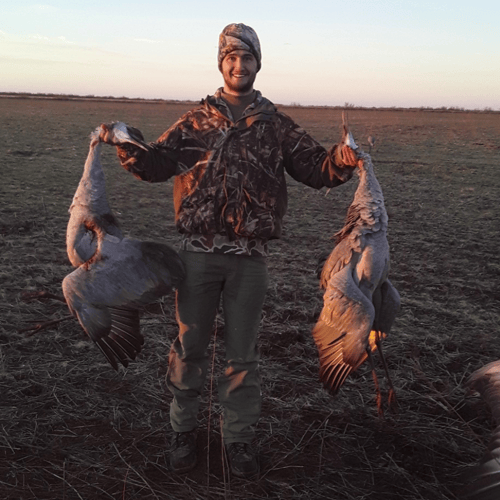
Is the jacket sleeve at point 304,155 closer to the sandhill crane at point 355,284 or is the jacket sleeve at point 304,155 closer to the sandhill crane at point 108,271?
the sandhill crane at point 355,284

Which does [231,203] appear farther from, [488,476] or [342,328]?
[488,476]

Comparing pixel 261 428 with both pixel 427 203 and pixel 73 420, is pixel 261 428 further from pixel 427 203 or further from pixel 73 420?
pixel 427 203

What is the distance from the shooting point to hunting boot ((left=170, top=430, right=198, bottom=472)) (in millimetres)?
3309

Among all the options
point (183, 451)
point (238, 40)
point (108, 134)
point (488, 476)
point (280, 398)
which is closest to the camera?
point (488, 476)

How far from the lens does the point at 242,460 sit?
130 inches

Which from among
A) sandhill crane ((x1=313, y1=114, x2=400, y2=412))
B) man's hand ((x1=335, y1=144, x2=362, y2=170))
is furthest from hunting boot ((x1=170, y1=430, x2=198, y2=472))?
man's hand ((x1=335, y1=144, x2=362, y2=170))

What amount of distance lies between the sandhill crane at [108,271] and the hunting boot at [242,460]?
96 centimetres

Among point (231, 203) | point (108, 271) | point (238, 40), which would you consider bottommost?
point (108, 271)

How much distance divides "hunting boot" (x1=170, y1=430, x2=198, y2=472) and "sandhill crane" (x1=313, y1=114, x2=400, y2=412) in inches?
41.1

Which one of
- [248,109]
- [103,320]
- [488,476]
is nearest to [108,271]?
[103,320]

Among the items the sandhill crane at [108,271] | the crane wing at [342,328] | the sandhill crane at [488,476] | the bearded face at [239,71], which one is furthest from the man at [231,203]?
the sandhill crane at [488,476]

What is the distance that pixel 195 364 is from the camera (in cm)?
338

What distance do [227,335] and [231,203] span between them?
88 cm

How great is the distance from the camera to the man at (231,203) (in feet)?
10.2
